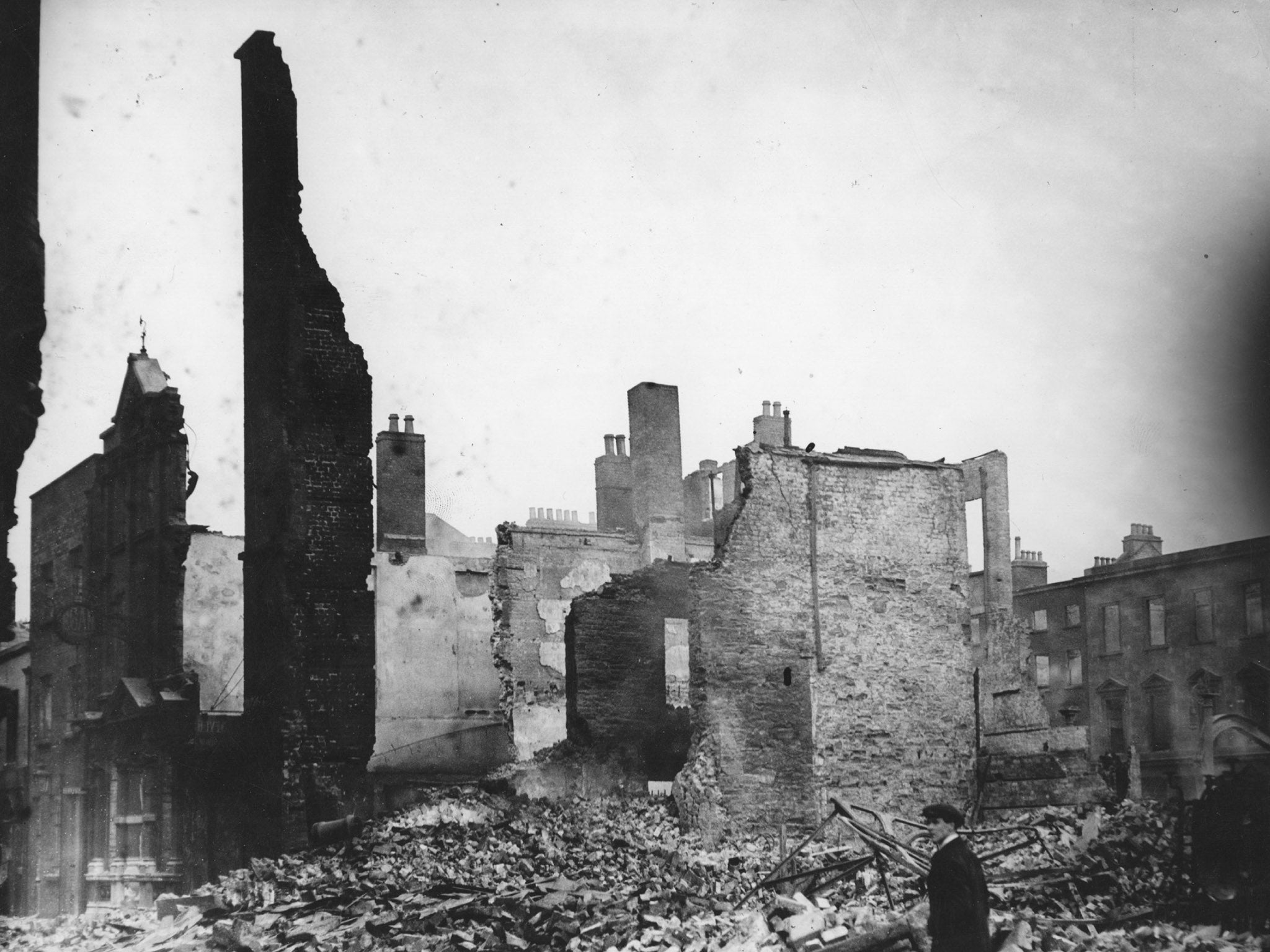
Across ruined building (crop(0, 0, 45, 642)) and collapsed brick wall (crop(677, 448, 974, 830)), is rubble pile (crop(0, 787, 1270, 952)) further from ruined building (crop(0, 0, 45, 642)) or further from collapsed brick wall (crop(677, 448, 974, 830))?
ruined building (crop(0, 0, 45, 642))

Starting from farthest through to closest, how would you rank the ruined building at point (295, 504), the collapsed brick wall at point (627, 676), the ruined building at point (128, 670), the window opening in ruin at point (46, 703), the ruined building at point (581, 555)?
the ruined building at point (581, 555) → the window opening in ruin at point (46, 703) → the ruined building at point (128, 670) → the collapsed brick wall at point (627, 676) → the ruined building at point (295, 504)

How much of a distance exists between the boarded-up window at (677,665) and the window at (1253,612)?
1229 centimetres

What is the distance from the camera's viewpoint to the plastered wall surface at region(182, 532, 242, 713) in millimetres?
22109

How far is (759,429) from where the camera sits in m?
30.6

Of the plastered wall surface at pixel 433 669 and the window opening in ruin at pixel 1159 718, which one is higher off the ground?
the plastered wall surface at pixel 433 669

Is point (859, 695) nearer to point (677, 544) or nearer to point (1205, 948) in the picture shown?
point (1205, 948)

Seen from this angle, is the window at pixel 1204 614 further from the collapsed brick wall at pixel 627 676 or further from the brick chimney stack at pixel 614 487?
the collapsed brick wall at pixel 627 676

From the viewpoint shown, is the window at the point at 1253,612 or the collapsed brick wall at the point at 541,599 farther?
the window at the point at 1253,612

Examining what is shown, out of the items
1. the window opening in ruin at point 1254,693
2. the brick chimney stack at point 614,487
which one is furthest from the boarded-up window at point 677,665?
the window opening in ruin at point 1254,693

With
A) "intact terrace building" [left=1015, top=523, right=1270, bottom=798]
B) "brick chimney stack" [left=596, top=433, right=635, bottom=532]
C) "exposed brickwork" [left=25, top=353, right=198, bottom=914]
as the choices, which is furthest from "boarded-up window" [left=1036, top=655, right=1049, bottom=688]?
"exposed brickwork" [left=25, top=353, right=198, bottom=914]

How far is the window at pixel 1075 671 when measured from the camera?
109 feet

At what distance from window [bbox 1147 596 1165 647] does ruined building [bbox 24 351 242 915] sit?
806 inches

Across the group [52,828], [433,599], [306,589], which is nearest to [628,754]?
[306,589]

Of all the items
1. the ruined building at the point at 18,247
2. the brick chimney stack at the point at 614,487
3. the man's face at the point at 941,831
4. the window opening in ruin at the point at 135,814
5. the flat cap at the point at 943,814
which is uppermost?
the brick chimney stack at the point at 614,487
